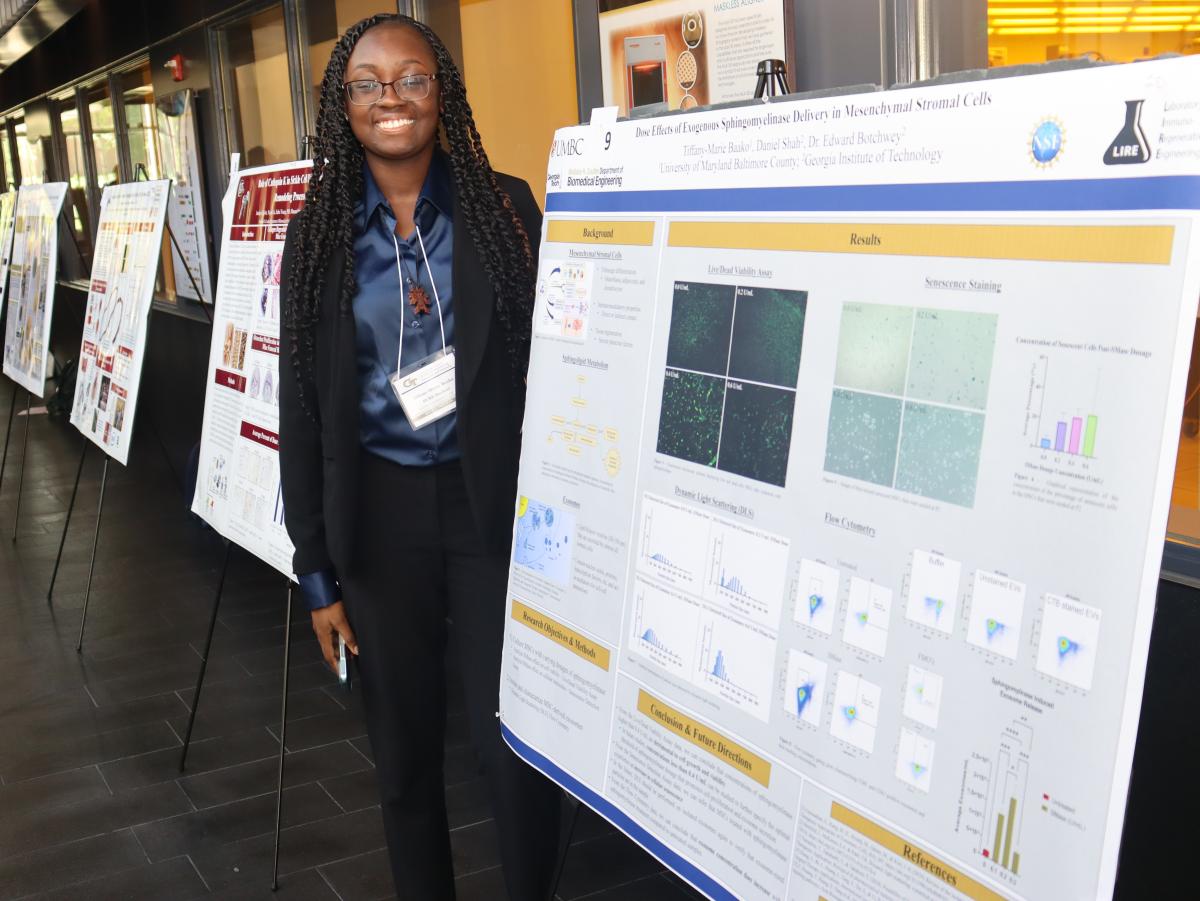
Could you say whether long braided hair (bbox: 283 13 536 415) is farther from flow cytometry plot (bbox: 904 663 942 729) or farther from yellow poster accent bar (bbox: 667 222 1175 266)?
flow cytometry plot (bbox: 904 663 942 729)

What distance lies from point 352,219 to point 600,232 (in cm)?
57

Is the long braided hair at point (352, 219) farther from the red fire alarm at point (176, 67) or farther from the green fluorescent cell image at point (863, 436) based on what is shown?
the red fire alarm at point (176, 67)

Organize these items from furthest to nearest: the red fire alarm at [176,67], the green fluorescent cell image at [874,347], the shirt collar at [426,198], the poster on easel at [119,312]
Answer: the red fire alarm at [176,67] < the poster on easel at [119,312] < the shirt collar at [426,198] < the green fluorescent cell image at [874,347]

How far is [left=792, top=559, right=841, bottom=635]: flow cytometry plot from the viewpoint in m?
1.30

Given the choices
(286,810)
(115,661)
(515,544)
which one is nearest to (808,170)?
(515,544)

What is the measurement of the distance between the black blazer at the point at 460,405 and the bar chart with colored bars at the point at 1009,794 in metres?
1.13

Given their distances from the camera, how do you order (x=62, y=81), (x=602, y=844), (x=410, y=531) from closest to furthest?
(x=410, y=531), (x=602, y=844), (x=62, y=81)

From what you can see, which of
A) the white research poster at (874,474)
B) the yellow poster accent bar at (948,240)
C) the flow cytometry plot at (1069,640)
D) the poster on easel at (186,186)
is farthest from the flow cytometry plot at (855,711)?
the poster on easel at (186,186)

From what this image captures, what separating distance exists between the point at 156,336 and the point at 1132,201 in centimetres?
821

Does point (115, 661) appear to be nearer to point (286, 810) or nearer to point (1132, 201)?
point (286, 810)

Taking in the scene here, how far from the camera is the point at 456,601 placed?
222 cm

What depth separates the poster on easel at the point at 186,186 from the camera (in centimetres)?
729

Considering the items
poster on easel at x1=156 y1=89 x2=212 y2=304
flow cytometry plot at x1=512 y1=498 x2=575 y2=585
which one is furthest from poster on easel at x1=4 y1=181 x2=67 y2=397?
flow cytometry plot at x1=512 y1=498 x2=575 y2=585

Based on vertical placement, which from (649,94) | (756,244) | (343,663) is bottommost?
(343,663)
